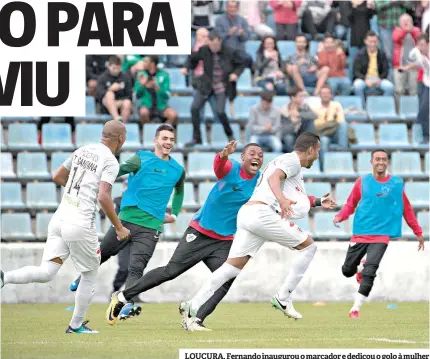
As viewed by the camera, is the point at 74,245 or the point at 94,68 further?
the point at 94,68

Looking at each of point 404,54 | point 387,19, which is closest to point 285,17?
point 387,19

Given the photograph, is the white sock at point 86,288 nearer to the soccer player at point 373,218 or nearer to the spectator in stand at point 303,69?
the soccer player at point 373,218

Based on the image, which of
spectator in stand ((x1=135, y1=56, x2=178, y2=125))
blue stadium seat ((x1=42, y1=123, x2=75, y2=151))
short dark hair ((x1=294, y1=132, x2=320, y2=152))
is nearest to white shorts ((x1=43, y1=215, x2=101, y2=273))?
short dark hair ((x1=294, y1=132, x2=320, y2=152))

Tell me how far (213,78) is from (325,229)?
11.2 feet

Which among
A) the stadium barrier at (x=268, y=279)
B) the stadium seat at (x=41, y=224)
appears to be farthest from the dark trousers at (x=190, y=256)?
the stadium seat at (x=41, y=224)

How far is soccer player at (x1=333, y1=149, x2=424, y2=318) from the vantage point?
44.2 ft

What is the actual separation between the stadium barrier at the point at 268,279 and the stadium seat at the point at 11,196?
1727 millimetres

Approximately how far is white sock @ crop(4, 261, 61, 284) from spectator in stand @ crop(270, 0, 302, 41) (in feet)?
40.6

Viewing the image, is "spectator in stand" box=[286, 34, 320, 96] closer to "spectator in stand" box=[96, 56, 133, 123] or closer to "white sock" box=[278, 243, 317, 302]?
"spectator in stand" box=[96, 56, 133, 123]

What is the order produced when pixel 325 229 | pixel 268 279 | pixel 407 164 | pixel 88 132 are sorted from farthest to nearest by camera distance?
pixel 407 164 < pixel 88 132 < pixel 325 229 < pixel 268 279

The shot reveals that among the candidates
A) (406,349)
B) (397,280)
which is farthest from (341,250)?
(406,349)

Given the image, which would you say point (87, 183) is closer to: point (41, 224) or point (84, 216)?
point (84, 216)

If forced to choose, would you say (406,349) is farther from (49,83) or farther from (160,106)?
(160,106)

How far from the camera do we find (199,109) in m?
19.6
